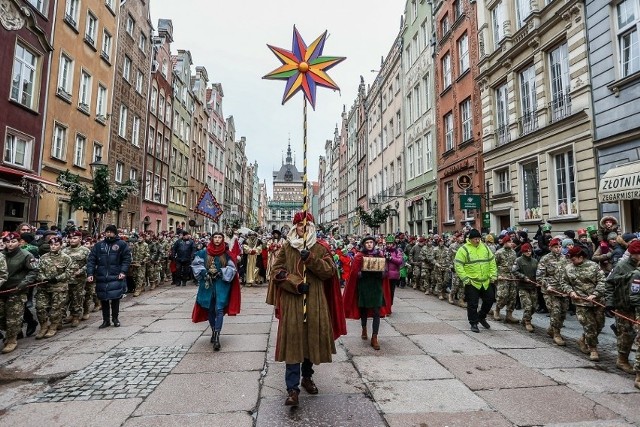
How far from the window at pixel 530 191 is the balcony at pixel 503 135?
1480 mm

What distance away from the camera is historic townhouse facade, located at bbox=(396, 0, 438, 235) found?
2314 centimetres

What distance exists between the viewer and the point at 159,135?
28.5 m

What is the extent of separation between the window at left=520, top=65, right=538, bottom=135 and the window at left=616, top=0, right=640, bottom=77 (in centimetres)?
356

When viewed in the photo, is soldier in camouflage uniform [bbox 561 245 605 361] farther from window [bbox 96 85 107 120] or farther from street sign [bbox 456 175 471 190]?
window [bbox 96 85 107 120]

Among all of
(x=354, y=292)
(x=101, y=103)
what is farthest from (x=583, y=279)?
(x=101, y=103)

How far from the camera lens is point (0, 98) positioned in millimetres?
12844

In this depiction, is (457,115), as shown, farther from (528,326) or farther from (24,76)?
(24,76)

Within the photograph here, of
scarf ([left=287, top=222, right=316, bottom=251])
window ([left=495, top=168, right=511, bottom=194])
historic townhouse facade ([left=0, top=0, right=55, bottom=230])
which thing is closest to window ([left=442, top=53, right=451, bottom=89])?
window ([left=495, top=168, right=511, bottom=194])

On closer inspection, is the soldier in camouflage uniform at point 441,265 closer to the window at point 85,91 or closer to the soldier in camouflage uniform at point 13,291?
the soldier in camouflage uniform at point 13,291

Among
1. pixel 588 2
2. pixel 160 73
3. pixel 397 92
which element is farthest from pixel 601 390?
pixel 160 73

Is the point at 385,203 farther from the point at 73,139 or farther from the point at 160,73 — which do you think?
the point at 73,139

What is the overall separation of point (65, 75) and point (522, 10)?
62.9ft

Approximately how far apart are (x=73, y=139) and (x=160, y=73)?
12964 mm

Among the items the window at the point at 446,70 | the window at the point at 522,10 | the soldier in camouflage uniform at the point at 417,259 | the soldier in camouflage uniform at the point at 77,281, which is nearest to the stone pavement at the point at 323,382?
the soldier in camouflage uniform at the point at 77,281
